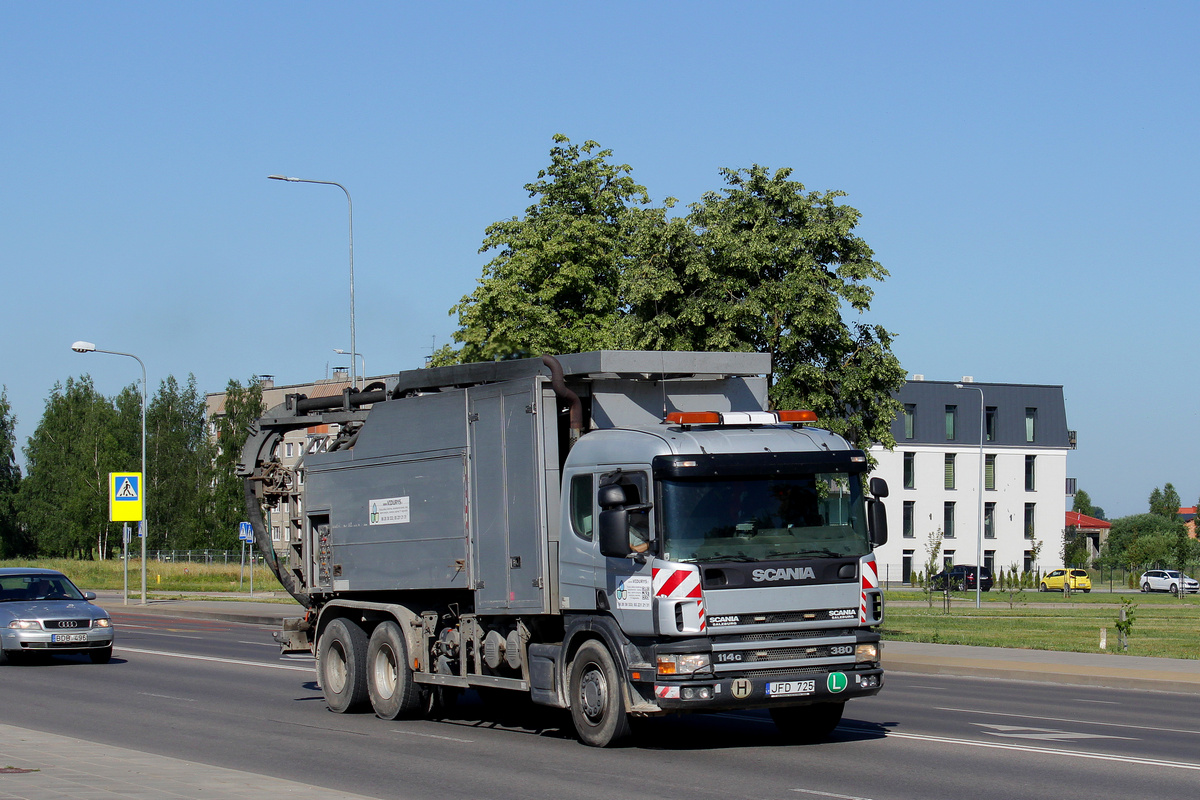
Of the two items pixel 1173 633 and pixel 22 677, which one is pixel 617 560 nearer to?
pixel 22 677

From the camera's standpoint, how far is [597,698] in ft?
38.9

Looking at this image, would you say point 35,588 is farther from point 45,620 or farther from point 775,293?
point 775,293

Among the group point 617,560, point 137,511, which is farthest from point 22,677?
point 137,511

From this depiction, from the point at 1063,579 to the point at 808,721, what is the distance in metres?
71.5

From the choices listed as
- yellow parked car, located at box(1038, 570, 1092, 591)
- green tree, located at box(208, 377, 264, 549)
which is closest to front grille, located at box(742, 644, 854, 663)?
yellow parked car, located at box(1038, 570, 1092, 591)

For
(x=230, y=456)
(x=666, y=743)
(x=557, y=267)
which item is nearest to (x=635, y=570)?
(x=666, y=743)

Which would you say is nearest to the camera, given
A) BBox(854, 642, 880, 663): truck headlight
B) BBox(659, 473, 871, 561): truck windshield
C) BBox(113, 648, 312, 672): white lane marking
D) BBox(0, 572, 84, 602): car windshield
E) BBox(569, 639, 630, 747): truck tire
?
BBox(659, 473, 871, 561): truck windshield

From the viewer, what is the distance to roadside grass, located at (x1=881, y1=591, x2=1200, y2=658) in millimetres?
28438

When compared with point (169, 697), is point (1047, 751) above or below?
above

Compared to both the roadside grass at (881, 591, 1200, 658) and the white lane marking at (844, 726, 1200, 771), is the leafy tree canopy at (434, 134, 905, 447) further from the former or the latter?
the white lane marking at (844, 726, 1200, 771)

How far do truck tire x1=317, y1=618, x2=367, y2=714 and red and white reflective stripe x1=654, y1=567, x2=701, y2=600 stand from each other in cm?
533

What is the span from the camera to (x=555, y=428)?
41.9 ft

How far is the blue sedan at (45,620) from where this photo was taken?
21891mm

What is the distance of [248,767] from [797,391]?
16.9 m
